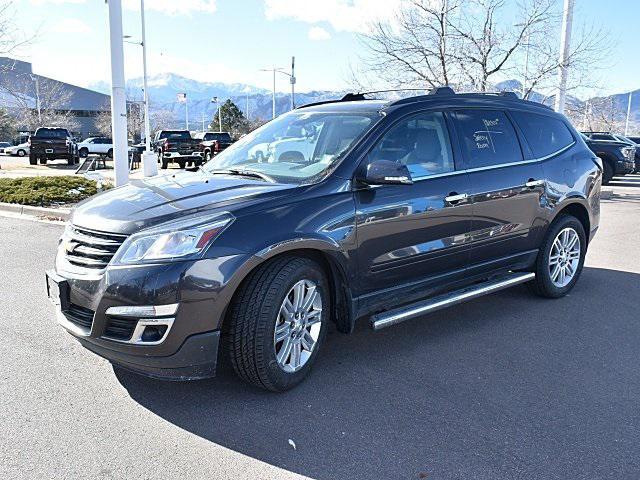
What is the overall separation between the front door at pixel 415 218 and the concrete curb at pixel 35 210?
299 inches

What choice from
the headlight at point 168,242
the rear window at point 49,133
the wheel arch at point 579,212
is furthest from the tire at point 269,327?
the rear window at point 49,133

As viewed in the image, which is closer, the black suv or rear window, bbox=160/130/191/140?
the black suv

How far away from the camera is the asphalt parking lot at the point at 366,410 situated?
274 centimetres

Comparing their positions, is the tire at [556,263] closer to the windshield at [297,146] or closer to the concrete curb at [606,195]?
the windshield at [297,146]

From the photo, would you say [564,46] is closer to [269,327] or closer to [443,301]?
[443,301]

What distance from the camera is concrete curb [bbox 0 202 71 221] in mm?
9961

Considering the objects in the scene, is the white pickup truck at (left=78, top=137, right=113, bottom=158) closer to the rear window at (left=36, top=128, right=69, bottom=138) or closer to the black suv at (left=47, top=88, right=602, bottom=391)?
the rear window at (left=36, top=128, right=69, bottom=138)

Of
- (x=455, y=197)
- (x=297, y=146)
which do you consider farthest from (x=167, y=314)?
(x=455, y=197)

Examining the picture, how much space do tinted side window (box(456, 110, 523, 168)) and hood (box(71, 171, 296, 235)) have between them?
1.76 meters

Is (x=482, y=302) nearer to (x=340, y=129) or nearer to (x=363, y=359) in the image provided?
(x=363, y=359)

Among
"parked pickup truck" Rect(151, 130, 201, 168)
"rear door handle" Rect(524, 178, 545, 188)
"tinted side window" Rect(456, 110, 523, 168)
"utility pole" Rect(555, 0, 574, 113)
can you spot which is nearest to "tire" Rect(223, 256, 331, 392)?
"tinted side window" Rect(456, 110, 523, 168)

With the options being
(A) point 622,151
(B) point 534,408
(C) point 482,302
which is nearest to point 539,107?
(C) point 482,302

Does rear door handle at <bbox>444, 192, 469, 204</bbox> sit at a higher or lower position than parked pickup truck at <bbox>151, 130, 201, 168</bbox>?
lower

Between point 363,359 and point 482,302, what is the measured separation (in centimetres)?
193
